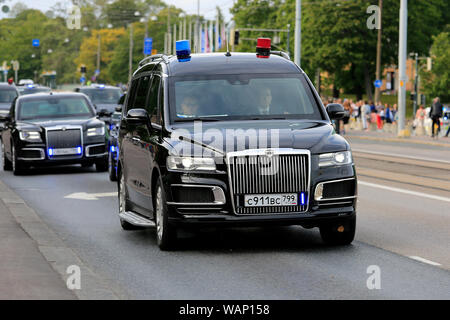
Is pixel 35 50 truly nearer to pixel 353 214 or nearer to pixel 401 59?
pixel 401 59

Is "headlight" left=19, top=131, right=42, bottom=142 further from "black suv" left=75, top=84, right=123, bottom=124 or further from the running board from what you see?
"black suv" left=75, top=84, right=123, bottom=124

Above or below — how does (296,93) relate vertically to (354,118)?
above

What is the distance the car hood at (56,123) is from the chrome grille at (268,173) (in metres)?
12.8

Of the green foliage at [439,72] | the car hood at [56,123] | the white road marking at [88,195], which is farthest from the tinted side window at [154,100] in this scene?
the green foliage at [439,72]

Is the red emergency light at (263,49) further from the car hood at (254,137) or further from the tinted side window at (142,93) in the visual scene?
the car hood at (254,137)

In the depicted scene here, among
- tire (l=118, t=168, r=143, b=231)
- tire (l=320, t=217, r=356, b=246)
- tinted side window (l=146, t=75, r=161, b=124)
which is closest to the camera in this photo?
tire (l=320, t=217, r=356, b=246)

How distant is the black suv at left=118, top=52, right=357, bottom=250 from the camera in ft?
32.9

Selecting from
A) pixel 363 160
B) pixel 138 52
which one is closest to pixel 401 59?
pixel 363 160

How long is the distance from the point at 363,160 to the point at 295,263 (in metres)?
18.2

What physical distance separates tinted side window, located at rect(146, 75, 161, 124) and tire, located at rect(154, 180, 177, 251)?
1.00m

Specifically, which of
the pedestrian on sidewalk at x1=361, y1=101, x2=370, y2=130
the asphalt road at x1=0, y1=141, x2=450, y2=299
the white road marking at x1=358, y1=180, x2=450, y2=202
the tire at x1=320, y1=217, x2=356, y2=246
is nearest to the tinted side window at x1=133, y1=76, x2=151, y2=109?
the asphalt road at x1=0, y1=141, x2=450, y2=299

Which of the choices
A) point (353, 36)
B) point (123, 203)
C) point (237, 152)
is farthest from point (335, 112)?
point (353, 36)

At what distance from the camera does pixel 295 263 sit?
31.7 ft

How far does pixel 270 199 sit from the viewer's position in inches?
396
